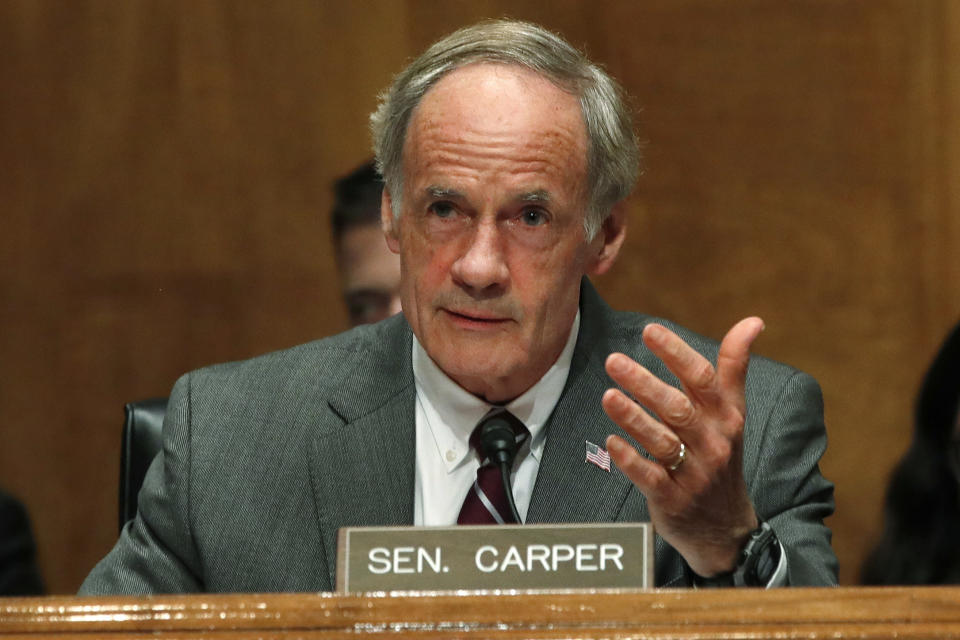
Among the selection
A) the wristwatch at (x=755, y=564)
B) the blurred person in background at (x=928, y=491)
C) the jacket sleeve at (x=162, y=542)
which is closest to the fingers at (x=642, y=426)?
the wristwatch at (x=755, y=564)

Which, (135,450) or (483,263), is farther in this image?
(135,450)

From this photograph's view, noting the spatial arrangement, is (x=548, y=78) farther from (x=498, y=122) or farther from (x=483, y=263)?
(x=483, y=263)

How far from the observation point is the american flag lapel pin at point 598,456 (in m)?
1.71

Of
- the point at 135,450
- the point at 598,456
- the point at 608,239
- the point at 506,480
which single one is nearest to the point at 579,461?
the point at 598,456

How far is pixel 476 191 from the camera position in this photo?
5.47 feet

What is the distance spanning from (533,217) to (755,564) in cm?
56

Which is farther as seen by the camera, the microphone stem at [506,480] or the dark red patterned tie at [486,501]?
the dark red patterned tie at [486,501]

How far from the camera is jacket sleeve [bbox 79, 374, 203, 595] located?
5.55 ft

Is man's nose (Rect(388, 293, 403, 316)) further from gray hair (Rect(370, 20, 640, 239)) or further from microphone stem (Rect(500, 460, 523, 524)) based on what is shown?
microphone stem (Rect(500, 460, 523, 524))

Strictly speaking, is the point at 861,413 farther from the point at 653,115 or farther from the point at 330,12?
the point at 330,12

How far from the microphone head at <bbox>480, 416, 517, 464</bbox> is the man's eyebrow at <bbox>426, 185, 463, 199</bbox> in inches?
12.0

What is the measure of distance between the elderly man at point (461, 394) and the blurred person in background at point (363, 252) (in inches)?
35.3

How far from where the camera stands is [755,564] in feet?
4.49

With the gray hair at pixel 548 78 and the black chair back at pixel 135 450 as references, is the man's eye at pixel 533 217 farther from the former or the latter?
the black chair back at pixel 135 450
